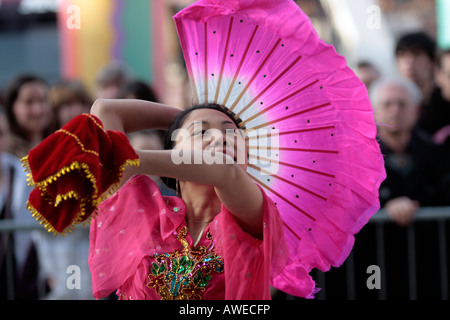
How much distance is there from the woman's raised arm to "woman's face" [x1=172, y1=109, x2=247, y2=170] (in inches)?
5.8

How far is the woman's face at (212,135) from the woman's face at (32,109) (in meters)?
1.98

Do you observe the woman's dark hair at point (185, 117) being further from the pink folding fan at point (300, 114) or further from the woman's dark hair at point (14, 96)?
the woman's dark hair at point (14, 96)

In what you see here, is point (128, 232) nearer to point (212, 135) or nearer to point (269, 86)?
point (212, 135)

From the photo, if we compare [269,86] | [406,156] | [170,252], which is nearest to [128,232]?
[170,252]

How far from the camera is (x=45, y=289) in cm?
342

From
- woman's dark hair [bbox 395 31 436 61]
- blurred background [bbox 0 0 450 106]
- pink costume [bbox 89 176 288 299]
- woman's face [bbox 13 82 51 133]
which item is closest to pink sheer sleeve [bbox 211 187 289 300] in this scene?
pink costume [bbox 89 176 288 299]

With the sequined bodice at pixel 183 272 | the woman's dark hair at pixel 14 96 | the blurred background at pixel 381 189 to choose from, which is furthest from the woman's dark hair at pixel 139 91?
the sequined bodice at pixel 183 272

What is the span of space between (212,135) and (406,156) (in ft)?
5.80

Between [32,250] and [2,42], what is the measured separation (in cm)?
692

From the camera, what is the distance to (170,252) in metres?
1.87

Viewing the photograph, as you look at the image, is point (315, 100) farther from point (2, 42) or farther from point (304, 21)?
point (2, 42)

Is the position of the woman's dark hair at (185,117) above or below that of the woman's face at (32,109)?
below

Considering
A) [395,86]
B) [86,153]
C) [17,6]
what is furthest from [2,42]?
[86,153]

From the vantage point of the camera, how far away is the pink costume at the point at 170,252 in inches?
69.6
